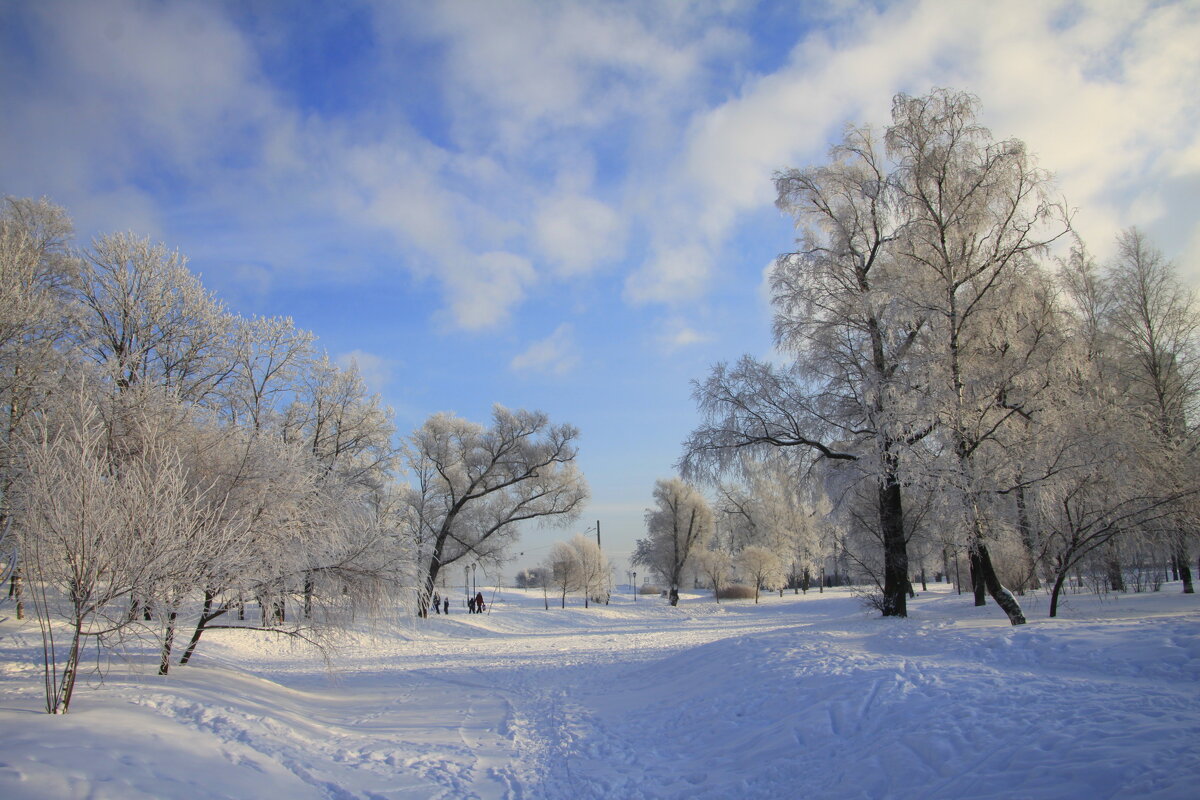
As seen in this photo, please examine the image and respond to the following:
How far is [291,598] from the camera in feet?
35.7

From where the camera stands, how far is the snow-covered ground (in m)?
4.68

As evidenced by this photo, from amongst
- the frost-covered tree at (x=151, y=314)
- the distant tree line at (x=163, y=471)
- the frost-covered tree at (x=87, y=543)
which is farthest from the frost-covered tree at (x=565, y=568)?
the frost-covered tree at (x=87, y=543)

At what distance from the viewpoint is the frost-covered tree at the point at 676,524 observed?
168 feet

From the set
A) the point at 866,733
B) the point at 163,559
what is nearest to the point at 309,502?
the point at 163,559

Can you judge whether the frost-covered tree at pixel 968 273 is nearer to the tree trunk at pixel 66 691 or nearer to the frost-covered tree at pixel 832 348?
the frost-covered tree at pixel 832 348

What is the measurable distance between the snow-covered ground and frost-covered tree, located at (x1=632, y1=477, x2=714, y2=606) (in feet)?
129

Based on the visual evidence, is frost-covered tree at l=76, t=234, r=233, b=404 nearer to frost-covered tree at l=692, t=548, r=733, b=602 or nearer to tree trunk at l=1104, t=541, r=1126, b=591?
tree trunk at l=1104, t=541, r=1126, b=591

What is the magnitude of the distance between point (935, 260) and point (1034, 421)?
4009 mm

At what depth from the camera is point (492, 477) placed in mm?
31219

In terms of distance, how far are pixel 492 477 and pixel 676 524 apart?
2358cm

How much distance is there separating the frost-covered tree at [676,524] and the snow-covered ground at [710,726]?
39387 millimetres

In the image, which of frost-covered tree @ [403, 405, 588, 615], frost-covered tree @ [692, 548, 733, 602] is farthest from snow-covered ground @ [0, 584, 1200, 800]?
frost-covered tree @ [692, 548, 733, 602]

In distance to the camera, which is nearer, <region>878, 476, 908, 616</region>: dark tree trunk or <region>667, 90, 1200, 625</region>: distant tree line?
<region>667, 90, 1200, 625</region>: distant tree line

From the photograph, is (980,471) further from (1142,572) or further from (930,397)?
(1142,572)
